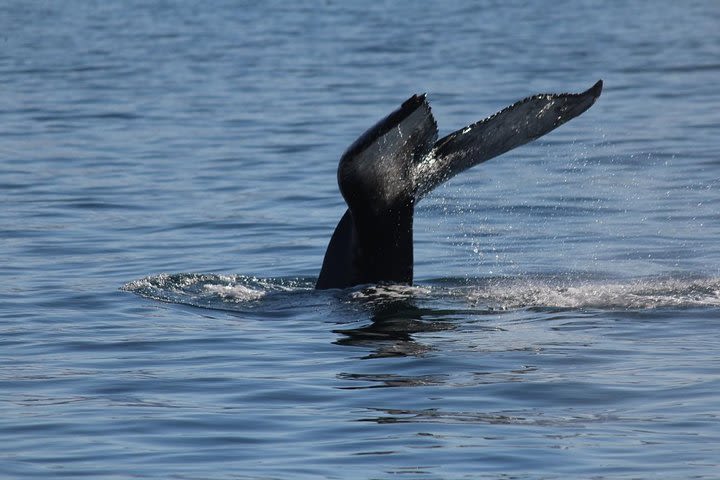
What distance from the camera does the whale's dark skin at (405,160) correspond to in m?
9.05

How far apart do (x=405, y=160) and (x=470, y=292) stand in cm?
182

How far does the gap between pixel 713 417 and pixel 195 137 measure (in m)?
14.3

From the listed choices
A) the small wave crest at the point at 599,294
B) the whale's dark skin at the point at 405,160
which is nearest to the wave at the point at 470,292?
the small wave crest at the point at 599,294

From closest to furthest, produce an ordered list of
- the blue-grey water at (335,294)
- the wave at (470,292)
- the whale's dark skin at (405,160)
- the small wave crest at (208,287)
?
the blue-grey water at (335,294), the whale's dark skin at (405,160), the wave at (470,292), the small wave crest at (208,287)

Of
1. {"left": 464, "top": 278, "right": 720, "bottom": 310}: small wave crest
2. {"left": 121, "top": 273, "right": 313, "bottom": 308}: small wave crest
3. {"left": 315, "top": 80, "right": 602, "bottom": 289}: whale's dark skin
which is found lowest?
{"left": 121, "top": 273, "right": 313, "bottom": 308}: small wave crest

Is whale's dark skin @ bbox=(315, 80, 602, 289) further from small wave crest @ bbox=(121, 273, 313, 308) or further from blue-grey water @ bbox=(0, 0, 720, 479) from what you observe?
small wave crest @ bbox=(121, 273, 313, 308)

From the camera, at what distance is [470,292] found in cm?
1090

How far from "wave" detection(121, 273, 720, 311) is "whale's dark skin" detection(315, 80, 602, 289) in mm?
359

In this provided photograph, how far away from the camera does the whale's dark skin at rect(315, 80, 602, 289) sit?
905cm

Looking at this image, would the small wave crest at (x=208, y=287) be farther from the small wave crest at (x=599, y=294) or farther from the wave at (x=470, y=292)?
the small wave crest at (x=599, y=294)

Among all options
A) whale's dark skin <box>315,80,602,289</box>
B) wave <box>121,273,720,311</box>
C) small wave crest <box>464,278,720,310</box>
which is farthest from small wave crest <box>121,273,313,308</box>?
small wave crest <box>464,278,720,310</box>

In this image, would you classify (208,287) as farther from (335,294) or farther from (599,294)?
(599,294)

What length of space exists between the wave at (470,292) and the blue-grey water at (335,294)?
30 millimetres

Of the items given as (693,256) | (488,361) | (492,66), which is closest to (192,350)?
(488,361)
